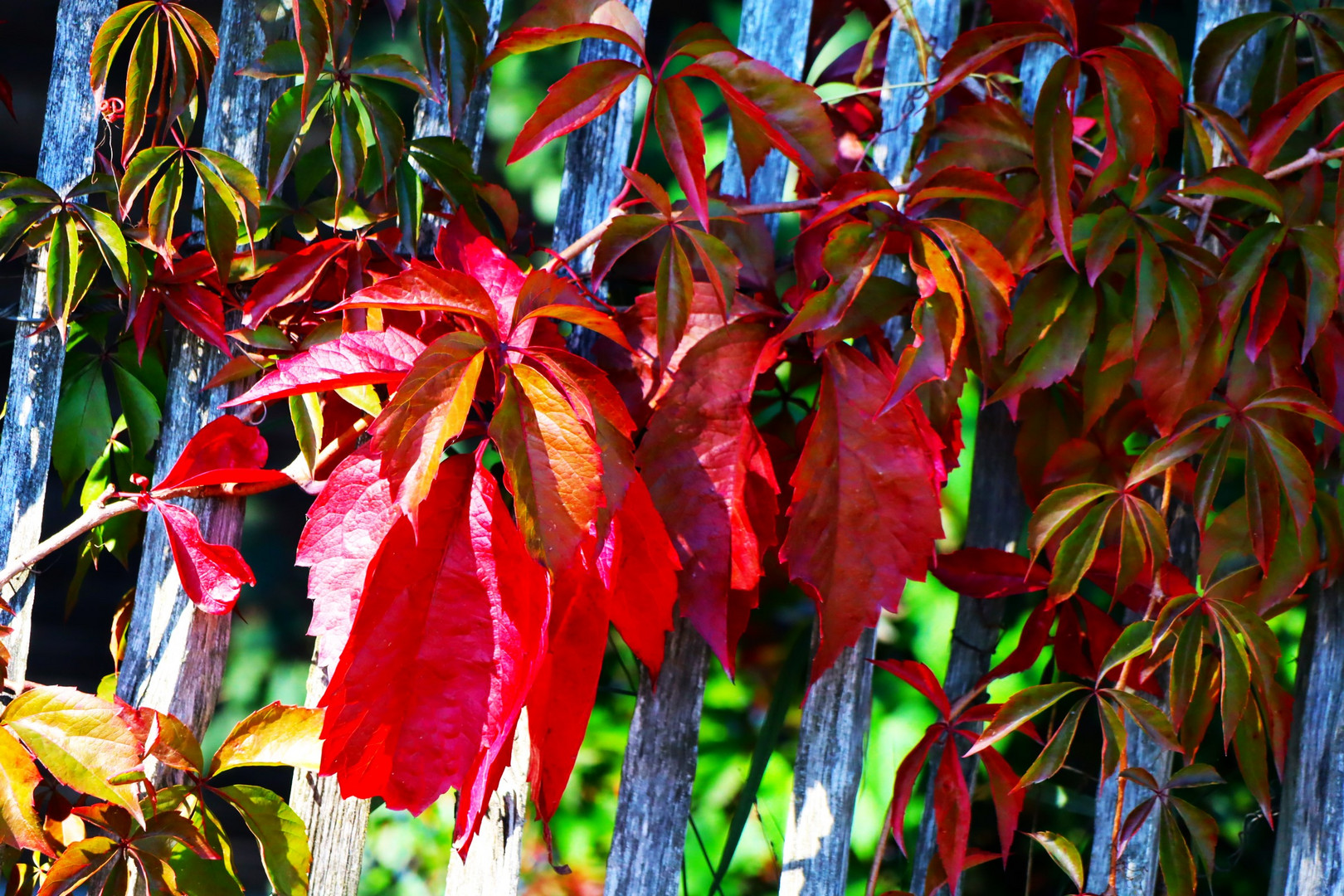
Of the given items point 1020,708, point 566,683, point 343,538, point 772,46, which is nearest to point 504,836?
point 566,683

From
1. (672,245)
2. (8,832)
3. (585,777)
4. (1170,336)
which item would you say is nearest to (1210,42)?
(1170,336)

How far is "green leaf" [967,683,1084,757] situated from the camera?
0.93 meters

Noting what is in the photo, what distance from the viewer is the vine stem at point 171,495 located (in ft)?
2.97

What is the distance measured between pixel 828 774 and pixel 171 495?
27.7 inches

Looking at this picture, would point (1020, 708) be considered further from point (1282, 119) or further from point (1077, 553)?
point (1282, 119)

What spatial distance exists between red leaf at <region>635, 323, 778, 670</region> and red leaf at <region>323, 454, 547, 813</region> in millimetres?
148

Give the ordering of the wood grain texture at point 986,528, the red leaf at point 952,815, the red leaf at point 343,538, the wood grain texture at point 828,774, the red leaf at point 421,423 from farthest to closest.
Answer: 1. the wood grain texture at point 986,528
2. the wood grain texture at point 828,774
3. the red leaf at point 952,815
4. the red leaf at point 343,538
5. the red leaf at point 421,423

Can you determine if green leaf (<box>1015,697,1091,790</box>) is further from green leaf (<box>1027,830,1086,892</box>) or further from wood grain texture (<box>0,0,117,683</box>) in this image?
wood grain texture (<box>0,0,117,683</box>)

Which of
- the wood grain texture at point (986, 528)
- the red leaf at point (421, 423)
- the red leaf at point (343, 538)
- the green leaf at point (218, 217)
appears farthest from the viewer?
the wood grain texture at point (986, 528)

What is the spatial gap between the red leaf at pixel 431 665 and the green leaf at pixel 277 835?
0.69 feet

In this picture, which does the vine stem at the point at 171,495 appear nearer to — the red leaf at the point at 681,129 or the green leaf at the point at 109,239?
the green leaf at the point at 109,239

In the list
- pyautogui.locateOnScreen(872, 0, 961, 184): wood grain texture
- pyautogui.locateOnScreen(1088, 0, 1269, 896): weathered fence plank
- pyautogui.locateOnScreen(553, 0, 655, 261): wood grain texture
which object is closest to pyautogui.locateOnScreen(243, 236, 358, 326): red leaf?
pyautogui.locateOnScreen(553, 0, 655, 261): wood grain texture

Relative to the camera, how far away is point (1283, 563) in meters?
0.98

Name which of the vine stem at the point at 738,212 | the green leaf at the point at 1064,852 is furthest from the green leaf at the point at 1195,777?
the vine stem at the point at 738,212
